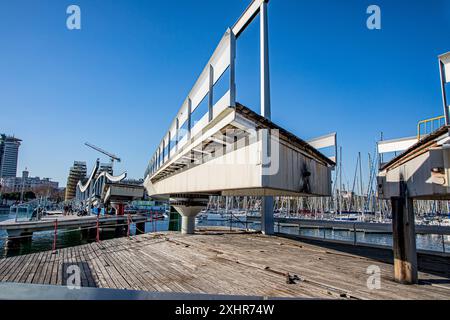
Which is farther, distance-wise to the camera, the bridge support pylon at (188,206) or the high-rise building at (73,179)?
the high-rise building at (73,179)

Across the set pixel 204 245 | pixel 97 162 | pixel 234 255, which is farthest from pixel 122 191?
pixel 234 255

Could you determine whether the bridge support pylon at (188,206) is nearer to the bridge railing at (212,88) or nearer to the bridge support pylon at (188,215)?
the bridge support pylon at (188,215)

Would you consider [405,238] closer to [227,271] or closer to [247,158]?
[247,158]

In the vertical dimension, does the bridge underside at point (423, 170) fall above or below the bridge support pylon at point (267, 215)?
above

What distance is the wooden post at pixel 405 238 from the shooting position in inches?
252

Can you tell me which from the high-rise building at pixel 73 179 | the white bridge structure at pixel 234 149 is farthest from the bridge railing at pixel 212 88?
the high-rise building at pixel 73 179

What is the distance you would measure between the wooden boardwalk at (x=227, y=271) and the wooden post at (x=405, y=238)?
32 centimetres

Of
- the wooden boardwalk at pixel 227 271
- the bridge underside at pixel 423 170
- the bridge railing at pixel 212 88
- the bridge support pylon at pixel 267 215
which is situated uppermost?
the bridge railing at pixel 212 88

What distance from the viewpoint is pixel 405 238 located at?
21.0 feet

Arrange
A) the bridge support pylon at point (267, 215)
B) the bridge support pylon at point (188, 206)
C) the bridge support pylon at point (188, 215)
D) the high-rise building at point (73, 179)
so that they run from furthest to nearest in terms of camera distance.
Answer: the high-rise building at point (73, 179) → the bridge support pylon at point (267, 215) → the bridge support pylon at point (188, 215) → the bridge support pylon at point (188, 206)

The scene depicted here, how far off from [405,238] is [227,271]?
504 cm

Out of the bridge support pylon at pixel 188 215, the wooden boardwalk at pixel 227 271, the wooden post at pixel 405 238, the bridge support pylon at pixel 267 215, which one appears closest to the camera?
the wooden boardwalk at pixel 227 271
